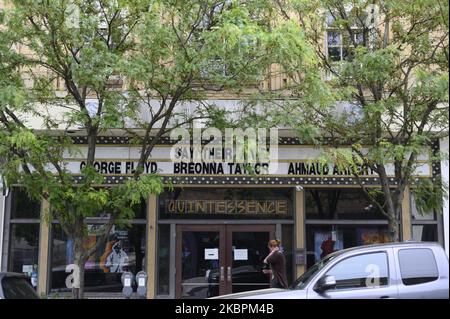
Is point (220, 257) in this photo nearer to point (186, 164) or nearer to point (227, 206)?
point (227, 206)

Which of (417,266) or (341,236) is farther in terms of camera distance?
(341,236)

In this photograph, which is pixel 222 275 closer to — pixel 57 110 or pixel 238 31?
pixel 57 110

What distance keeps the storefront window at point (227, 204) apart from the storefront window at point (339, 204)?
0.54m

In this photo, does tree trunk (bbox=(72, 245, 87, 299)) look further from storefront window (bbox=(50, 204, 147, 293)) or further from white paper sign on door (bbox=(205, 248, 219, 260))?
white paper sign on door (bbox=(205, 248, 219, 260))

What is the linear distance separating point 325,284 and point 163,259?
21.7 feet

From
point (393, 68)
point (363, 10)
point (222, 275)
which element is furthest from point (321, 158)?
point (222, 275)

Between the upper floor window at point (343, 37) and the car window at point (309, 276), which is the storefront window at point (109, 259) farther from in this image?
the car window at point (309, 276)

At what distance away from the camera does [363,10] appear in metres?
10.2

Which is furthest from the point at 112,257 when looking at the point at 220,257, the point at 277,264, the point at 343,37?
the point at 343,37

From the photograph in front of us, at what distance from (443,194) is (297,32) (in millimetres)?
3894

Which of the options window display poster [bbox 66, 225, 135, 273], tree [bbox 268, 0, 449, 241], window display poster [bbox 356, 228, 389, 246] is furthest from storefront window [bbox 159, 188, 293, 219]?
tree [bbox 268, 0, 449, 241]

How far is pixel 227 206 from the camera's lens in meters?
13.1

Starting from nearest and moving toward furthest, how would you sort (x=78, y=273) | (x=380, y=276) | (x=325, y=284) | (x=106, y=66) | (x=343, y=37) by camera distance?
(x=325, y=284)
(x=380, y=276)
(x=106, y=66)
(x=78, y=273)
(x=343, y=37)

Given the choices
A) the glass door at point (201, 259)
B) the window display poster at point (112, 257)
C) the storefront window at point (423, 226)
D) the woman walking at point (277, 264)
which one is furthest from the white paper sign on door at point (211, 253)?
the storefront window at point (423, 226)
